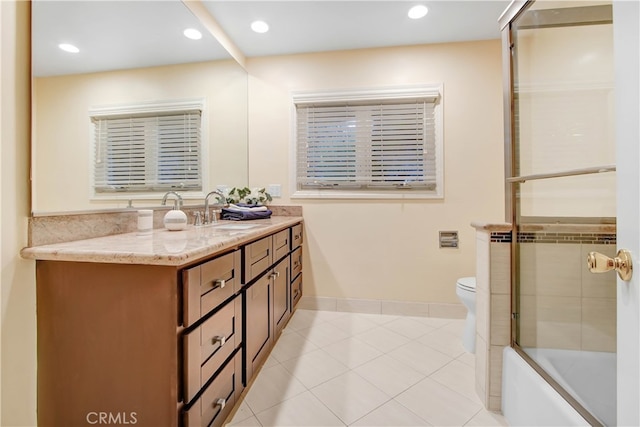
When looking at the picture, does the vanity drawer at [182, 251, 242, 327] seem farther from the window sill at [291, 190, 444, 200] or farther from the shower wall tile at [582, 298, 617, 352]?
the shower wall tile at [582, 298, 617, 352]

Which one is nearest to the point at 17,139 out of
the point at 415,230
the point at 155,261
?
the point at 155,261

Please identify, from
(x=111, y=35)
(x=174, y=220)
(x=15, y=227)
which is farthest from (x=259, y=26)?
(x=15, y=227)

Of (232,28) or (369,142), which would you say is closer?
(232,28)

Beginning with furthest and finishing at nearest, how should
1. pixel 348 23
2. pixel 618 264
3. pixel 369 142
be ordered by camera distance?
pixel 369 142 → pixel 348 23 → pixel 618 264

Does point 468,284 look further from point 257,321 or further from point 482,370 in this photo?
point 257,321

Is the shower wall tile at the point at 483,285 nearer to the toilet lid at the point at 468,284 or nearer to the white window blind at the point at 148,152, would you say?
the toilet lid at the point at 468,284

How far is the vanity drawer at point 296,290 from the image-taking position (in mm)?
2177

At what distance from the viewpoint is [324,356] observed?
1761 mm

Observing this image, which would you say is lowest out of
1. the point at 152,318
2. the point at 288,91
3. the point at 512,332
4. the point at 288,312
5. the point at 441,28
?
the point at 288,312

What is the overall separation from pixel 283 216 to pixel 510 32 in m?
1.95

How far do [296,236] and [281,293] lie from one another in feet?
1.81

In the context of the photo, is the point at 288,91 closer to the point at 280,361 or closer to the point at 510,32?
the point at 510,32

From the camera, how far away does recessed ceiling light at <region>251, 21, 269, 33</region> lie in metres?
2.10

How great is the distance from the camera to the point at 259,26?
2.13 metres
